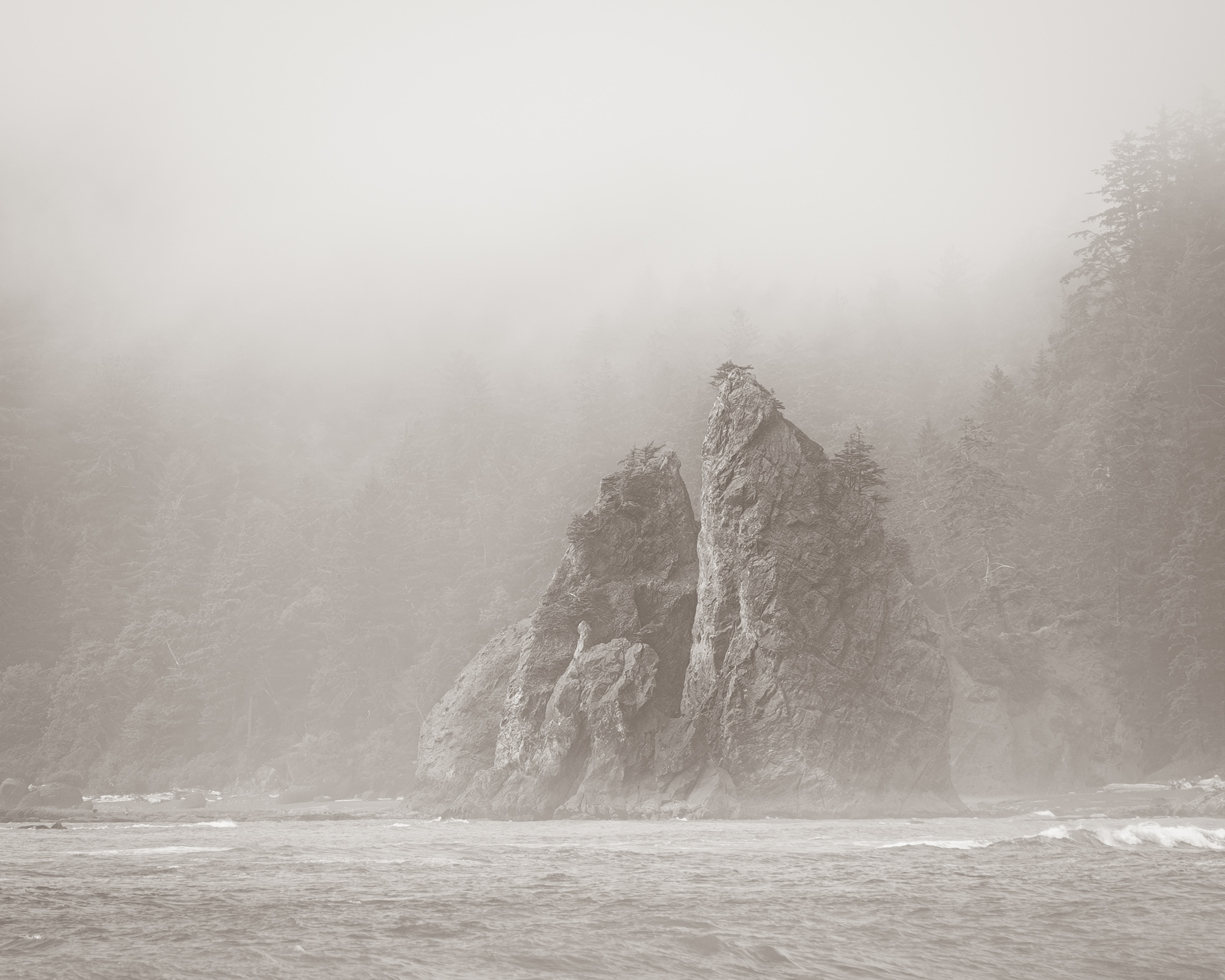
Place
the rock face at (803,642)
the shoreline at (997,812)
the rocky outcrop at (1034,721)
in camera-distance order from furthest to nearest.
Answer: the rocky outcrop at (1034,721) → the rock face at (803,642) → the shoreline at (997,812)

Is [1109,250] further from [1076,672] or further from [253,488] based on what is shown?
[253,488]

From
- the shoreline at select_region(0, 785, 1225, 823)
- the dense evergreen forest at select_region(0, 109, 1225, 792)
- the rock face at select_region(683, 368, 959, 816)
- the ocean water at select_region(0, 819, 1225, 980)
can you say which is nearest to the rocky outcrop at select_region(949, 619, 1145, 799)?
the dense evergreen forest at select_region(0, 109, 1225, 792)

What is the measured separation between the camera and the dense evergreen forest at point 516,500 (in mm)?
57781

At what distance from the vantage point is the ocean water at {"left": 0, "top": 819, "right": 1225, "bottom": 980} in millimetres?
12141

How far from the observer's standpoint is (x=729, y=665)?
47.0 meters

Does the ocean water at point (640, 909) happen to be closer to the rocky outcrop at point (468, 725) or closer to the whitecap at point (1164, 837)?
the whitecap at point (1164, 837)

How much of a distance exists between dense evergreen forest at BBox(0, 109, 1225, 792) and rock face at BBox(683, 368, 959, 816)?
7.54m

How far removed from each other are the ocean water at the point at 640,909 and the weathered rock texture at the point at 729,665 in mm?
15083

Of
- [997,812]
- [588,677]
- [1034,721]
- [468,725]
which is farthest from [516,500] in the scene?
[997,812]

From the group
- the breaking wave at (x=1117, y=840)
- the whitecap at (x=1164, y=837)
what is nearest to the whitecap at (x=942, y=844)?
the breaking wave at (x=1117, y=840)

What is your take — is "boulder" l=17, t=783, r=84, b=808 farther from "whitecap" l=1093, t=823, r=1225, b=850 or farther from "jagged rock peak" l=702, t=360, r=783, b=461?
"whitecap" l=1093, t=823, r=1225, b=850

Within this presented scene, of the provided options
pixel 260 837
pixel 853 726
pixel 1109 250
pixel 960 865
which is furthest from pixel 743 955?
pixel 1109 250

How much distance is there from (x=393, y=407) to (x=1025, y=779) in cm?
11232

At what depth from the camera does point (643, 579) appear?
56.1 metres
